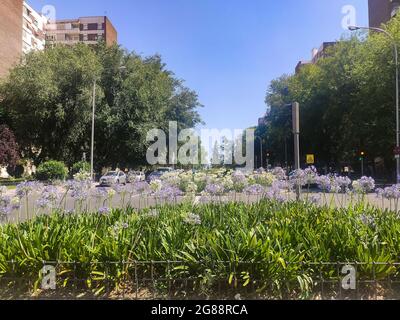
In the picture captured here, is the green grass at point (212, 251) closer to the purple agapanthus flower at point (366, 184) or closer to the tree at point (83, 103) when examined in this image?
the purple agapanthus flower at point (366, 184)

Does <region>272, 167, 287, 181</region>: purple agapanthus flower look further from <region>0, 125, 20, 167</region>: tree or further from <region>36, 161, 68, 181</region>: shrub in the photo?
<region>0, 125, 20, 167</region>: tree

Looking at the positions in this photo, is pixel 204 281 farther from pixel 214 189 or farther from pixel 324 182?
pixel 324 182

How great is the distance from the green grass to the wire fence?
0.5 inches

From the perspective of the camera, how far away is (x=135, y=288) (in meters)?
4.65

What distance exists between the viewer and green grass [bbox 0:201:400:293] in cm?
443

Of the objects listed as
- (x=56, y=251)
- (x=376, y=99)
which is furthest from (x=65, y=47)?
(x=56, y=251)

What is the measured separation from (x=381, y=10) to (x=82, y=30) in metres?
67.5

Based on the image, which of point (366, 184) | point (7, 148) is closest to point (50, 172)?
point (7, 148)

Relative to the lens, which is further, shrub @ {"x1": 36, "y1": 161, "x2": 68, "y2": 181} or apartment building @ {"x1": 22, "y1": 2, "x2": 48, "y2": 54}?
apartment building @ {"x1": 22, "y1": 2, "x2": 48, "y2": 54}

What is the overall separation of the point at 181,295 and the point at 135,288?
0.57 m

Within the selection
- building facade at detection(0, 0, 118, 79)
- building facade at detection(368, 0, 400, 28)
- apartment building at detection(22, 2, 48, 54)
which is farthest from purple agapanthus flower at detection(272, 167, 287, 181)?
apartment building at detection(22, 2, 48, 54)

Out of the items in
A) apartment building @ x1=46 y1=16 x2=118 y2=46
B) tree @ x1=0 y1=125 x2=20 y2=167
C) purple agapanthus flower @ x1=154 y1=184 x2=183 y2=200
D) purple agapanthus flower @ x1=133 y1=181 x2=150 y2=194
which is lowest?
purple agapanthus flower @ x1=154 y1=184 x2=183 y2=200
